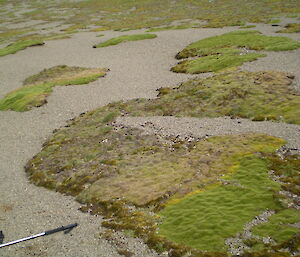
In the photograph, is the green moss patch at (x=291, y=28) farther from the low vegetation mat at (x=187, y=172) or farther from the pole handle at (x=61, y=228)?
the pole handle at (x=61, y=228)

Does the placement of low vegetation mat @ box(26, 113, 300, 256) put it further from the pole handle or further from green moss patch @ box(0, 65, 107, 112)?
green moss patch @ box(0, 65, 107, 112)

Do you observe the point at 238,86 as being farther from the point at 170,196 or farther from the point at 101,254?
the point at 101,254

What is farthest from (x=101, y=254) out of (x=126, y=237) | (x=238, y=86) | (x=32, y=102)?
(x=32, y=102)

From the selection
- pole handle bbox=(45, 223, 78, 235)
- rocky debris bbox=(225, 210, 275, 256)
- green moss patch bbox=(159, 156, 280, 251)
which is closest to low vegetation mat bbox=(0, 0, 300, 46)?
green moss patch bbox=(159, 156, 280, 251)

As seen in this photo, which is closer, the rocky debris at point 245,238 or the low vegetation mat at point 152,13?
the rocky debris at point 245,238

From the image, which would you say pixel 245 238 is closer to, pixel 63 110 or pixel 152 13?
pixel 63 110

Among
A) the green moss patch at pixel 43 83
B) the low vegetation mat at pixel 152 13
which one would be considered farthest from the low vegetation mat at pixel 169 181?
the low vegetation mat at pixel 152 13

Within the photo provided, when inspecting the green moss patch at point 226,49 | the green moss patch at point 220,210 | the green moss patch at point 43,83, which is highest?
the green moss patch at point 226,49
